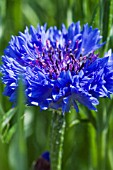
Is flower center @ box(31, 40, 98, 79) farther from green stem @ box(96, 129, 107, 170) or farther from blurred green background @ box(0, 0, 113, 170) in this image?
green stem @ box(96, 129, 107, 170)

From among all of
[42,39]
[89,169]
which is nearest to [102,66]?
[42,39]

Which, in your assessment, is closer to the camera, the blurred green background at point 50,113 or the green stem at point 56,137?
the green stem at point 56,137

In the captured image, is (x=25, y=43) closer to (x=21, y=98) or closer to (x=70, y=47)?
(x=70, y=47)

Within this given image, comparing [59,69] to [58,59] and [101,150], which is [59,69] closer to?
[58,59]

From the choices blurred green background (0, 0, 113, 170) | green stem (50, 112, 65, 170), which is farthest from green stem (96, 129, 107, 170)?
green stem (50, 112, 65, 170)

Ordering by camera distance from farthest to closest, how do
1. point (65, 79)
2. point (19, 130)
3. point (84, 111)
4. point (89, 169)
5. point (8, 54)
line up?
point (89, 169) < point (84, 111) < point (8, 54) < point (65, 79) < point (19, 130)

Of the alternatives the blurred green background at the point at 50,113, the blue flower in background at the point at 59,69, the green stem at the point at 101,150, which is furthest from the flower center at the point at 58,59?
the green stem at the point at 101,150

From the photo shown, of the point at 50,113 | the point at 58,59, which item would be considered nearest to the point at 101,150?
the point at 50,113

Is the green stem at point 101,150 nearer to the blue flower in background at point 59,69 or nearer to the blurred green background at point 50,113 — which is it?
the blurred green background at point 50,113
